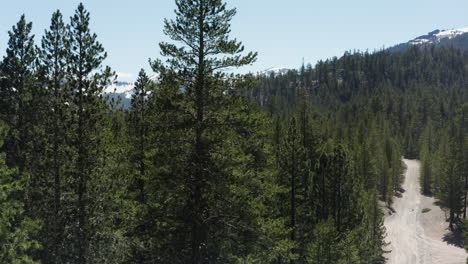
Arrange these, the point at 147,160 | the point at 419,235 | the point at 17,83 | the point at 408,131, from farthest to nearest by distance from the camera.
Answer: the point at 408,131
the point at 419,235
the point at 17,83
the point at 147,160

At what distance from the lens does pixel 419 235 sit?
59.7 metres

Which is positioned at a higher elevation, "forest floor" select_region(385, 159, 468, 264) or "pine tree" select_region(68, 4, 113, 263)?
"pine tree" select_region(68, 4, 113, 263)

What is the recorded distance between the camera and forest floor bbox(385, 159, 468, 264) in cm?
4991

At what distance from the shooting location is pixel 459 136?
8438cm

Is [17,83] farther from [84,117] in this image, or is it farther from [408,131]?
[408,131]

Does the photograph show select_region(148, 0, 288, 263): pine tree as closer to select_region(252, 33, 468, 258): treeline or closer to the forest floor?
select_region(252, 33, 468, 258): treeline

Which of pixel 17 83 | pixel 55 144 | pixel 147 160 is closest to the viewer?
pixel 147 160

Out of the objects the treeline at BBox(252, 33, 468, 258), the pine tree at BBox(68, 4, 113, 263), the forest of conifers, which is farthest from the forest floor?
the pine tree at BBox(68, 4, 113, 263)

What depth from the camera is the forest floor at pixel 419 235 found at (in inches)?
1965

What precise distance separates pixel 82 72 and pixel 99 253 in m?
7.83

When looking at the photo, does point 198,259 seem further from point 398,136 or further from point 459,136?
point 398,136

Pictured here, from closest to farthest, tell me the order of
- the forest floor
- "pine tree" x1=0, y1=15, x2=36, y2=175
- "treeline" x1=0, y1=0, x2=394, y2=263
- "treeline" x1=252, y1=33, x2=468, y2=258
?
1. "treeline" x1=0, y1=0, x2=394, y2=263
2. "pine tree" x1=0, y1=15, x2=36, y2=175
3. the forest floor
4. "treeline" x1=252, y1=33, x2=468, y2=258

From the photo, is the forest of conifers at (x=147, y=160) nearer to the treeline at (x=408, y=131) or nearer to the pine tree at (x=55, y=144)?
the pine tree at (x=55, y=144)

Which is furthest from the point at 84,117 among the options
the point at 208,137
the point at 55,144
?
→ the point at 208,137
